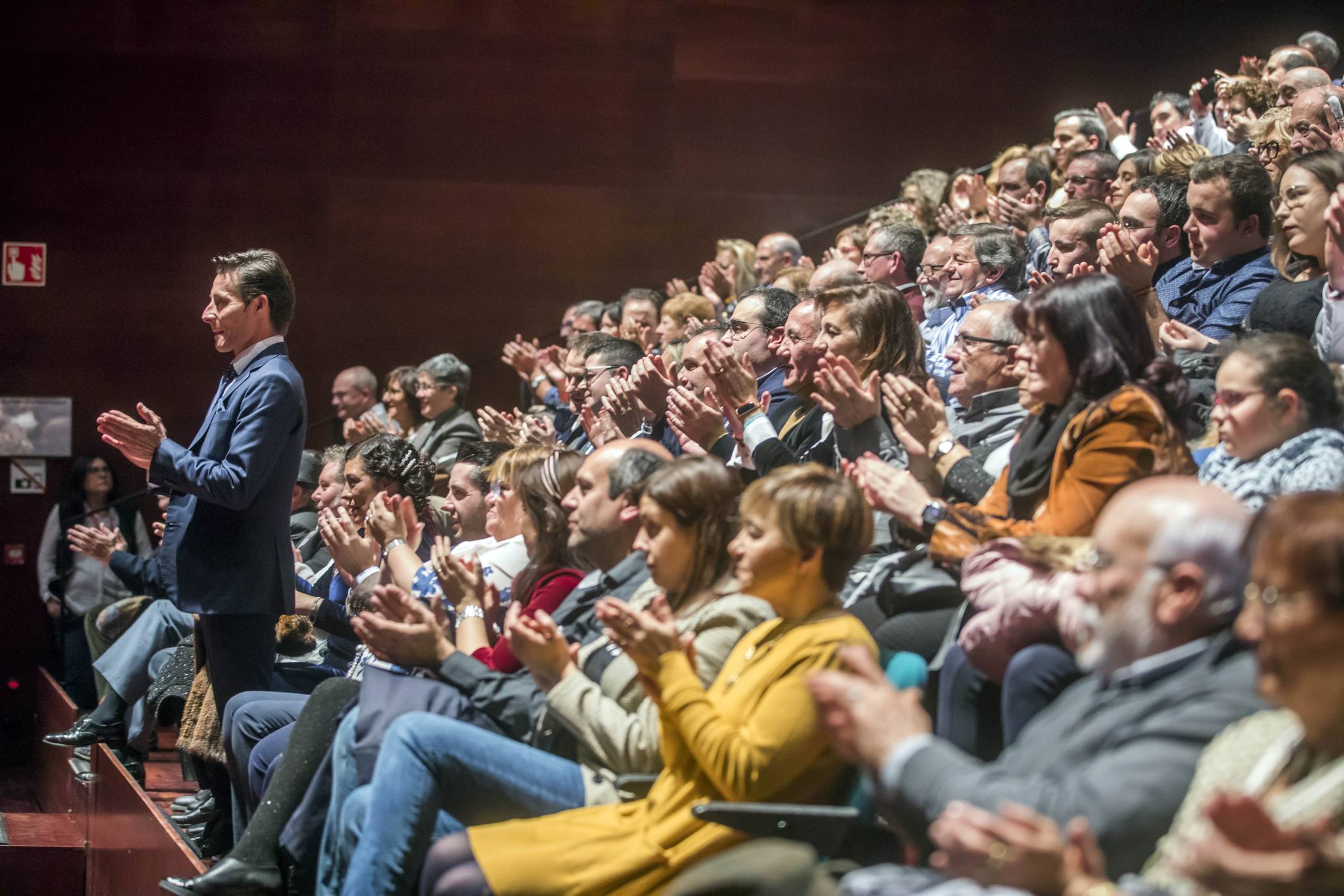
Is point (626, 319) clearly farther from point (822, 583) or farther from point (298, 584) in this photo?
point (822, 583)

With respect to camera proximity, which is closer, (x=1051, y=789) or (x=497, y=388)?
(x=1051, y=789)

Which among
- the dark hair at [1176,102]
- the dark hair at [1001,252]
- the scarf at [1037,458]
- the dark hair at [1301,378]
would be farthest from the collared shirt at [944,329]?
the dark hair at [1176,102]

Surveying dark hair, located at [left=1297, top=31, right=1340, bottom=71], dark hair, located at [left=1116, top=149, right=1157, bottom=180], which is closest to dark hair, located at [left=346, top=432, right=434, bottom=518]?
dark hair, located at [left=1116, top=149, right=1157, bottom=180]

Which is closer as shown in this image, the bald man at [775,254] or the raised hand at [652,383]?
the raised hand at [652,383]

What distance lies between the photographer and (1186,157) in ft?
13.3

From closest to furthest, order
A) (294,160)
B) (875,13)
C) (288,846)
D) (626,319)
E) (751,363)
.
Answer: (288,846)
(751,363)
(626,319)
(294,160)
(875,13)

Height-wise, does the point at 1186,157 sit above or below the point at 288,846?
above

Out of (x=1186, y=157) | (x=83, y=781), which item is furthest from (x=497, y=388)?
(x=1186, y=157)

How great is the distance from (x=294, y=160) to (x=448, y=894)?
5.38 m

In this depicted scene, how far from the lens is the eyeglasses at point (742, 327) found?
12.1ft

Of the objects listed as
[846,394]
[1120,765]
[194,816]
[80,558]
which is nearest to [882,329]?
[846,394]

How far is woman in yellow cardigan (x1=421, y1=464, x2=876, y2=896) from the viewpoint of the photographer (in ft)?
5.84

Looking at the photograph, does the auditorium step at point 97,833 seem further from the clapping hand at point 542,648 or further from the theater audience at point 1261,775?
the theater audience at point 1261,775

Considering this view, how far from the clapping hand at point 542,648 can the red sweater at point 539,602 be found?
0.36 metres
